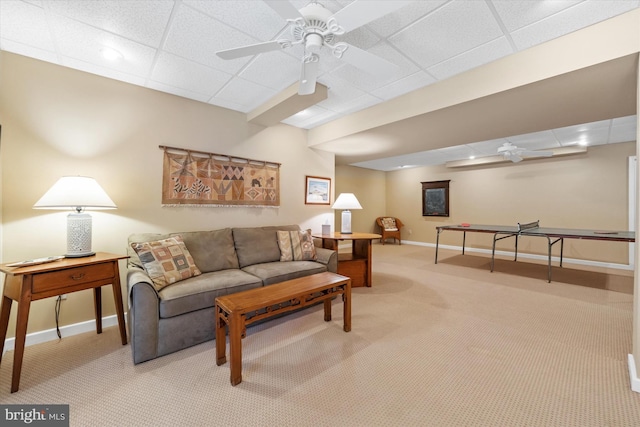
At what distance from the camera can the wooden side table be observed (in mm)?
1658

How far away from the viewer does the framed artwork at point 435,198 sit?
728cm

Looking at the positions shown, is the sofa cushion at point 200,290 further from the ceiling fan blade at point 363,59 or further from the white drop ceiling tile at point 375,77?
the white drop ceiling tile at point 375,77

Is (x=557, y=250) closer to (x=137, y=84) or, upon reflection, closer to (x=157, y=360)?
(x=157, y=360)

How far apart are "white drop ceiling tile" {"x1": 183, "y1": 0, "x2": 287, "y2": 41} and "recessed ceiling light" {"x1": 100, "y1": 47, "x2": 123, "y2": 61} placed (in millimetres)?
1001

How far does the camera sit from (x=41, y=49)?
211cm

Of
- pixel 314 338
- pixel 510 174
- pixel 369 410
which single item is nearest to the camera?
pixel 369 410

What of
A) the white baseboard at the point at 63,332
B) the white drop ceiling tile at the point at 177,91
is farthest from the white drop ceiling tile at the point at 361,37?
the white baseboard at the point at 63,332

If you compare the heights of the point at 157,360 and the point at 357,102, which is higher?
the point at 357,102

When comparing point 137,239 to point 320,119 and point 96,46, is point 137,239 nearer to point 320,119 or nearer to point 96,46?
point 96,46

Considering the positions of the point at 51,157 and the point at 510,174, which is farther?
the point at 510,174

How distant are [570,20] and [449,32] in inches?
32.3

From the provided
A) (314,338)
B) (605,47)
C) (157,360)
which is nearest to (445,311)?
(314,338)

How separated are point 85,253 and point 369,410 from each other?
2552 millimetres

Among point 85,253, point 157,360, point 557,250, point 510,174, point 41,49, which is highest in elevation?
point 41,49
